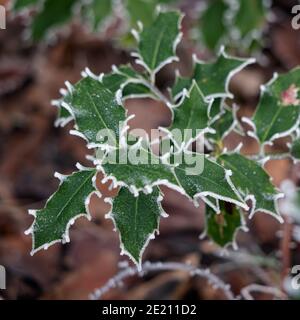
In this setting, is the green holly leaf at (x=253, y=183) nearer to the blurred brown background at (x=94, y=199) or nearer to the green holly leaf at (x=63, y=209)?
the green holly leaf at (x=63, y=209)

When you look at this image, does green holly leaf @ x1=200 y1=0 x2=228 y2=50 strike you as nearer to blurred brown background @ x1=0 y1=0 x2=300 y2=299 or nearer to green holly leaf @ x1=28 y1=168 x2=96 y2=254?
blurred brown background @ x1=0 y1=0 x2=300 y2=299

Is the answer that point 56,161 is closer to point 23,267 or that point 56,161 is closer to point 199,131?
point 23,267

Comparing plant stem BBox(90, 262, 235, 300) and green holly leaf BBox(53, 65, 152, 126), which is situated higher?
green holly leaf BBox(53, 65, 152, 126)

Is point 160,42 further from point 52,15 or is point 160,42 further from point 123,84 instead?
point 52,15

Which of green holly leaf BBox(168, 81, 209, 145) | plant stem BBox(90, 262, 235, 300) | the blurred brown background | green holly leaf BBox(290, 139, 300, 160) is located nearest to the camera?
green holly leaf BBox(168, 81, 209, 145)

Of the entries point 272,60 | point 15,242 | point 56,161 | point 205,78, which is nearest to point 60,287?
point 15,242

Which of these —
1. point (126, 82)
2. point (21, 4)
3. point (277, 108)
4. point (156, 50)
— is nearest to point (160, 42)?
point (156, 50)
